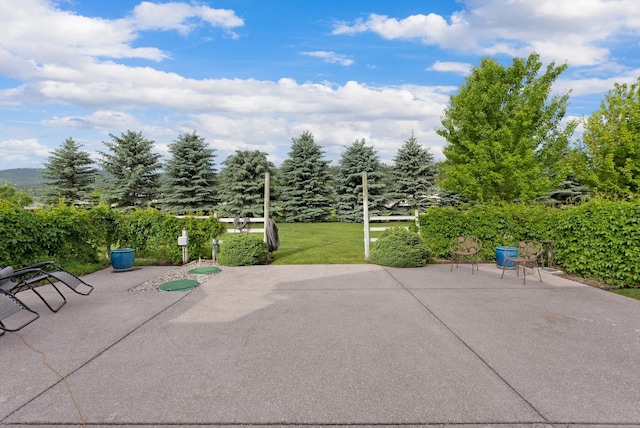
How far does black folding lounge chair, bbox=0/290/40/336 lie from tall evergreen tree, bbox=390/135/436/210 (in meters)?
23.3

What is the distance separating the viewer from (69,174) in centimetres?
2578

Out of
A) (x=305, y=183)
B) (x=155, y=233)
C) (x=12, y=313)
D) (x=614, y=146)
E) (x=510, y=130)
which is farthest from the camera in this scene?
(x=305, y=183)

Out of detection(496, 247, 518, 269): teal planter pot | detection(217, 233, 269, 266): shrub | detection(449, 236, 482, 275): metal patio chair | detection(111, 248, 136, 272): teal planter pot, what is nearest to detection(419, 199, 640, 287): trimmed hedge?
detection(449, 236, 482, 275): metal patio chair

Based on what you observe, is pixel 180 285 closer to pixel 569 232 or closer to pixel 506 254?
pixel 506 254

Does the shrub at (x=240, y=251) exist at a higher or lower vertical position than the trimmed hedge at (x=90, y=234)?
lower

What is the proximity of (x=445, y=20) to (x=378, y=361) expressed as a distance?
11718mm

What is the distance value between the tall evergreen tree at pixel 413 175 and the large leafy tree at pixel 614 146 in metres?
9.57

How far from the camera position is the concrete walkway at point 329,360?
99.0 inches

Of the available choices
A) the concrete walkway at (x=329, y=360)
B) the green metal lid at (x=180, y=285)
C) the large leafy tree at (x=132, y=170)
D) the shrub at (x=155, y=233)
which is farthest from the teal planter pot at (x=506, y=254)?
the large leafy tree at (x=132, y=170)

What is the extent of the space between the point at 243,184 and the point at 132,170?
809cm

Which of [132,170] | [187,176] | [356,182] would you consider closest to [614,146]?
[356,182]

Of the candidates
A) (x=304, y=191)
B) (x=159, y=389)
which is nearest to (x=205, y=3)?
(x=159, y=389)

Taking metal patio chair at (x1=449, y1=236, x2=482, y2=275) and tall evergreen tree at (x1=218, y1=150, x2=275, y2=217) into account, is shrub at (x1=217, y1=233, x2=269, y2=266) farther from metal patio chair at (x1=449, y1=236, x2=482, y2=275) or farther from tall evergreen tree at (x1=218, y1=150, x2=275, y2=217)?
tall evergreen tree at (x1=218, y1=150, x2=275, y2=217)

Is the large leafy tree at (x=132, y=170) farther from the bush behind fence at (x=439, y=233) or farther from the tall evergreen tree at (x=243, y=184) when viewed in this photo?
the bush behind fence at (x=439, y=233)
